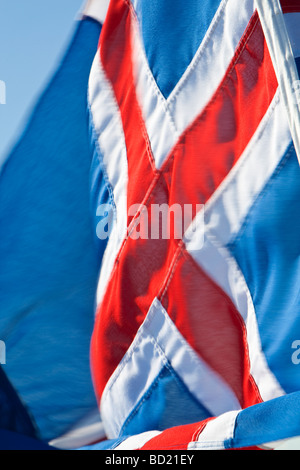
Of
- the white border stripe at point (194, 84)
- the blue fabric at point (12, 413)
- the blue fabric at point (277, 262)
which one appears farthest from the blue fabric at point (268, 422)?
the white border stripe at point (194, 84)

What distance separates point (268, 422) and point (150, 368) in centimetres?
59

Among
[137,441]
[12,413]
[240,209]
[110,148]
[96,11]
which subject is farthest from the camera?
[96,11]

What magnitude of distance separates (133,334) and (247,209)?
56 centimetres

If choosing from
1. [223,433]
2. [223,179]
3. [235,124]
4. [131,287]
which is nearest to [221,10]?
[235,124]

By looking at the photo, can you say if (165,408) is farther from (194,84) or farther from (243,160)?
(194,84)

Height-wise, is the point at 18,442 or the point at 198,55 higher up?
Answer: the point at 198,55

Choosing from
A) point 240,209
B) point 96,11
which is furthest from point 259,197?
point 96,11

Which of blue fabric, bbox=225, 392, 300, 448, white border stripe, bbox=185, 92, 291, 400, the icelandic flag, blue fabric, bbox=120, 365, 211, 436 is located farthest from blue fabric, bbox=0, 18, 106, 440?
blue fabric, bbox=225, 392, 300, 448

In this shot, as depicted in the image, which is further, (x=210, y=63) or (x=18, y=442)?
(x=210, y=63)

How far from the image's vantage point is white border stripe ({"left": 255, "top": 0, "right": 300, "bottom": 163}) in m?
2.10

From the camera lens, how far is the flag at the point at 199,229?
2.14 m

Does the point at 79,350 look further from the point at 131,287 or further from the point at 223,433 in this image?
the point at 223,433

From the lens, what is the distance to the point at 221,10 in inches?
94.3

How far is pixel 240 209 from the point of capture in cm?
224
